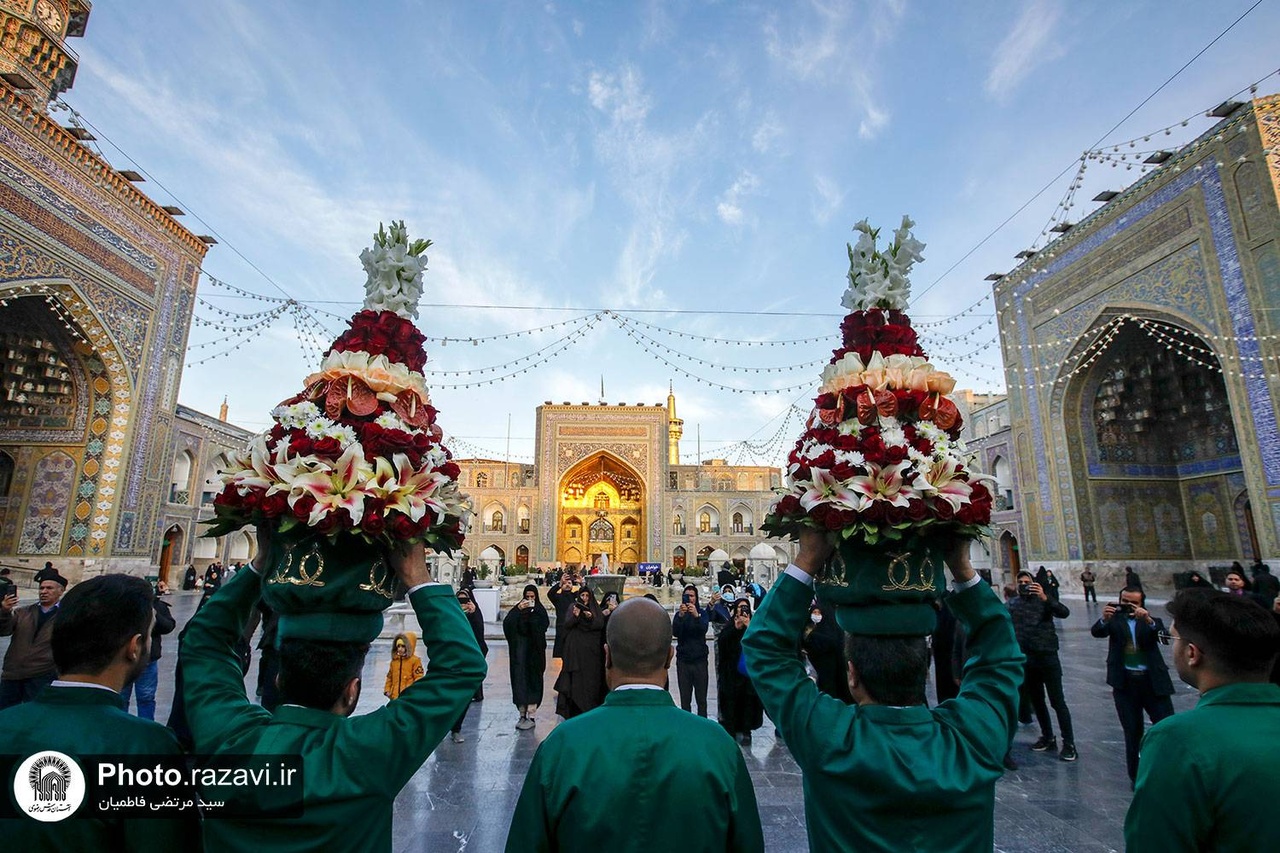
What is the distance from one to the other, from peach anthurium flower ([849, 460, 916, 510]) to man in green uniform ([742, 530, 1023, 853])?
0.51 ft

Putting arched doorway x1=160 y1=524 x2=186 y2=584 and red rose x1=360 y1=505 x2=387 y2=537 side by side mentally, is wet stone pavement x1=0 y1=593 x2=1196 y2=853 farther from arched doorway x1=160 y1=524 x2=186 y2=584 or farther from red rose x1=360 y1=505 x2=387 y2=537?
arched doorway x1=160 y1=524 x2=186 y2=584

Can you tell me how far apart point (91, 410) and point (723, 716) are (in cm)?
1512

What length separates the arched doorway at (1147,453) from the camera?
15.0 metres

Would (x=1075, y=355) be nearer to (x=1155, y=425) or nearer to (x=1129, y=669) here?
(x=1155, y=425)

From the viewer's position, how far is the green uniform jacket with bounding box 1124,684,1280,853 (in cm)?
119

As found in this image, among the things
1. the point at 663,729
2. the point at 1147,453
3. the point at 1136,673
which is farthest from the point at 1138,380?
the point at 663,729

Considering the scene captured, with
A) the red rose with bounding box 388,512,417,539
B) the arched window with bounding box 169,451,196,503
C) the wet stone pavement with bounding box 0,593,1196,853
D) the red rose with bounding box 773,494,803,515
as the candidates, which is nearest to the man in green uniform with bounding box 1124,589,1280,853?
the red rose with bounding box 773,494,803,515

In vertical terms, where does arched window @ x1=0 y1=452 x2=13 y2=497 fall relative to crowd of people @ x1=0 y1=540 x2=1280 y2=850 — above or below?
above

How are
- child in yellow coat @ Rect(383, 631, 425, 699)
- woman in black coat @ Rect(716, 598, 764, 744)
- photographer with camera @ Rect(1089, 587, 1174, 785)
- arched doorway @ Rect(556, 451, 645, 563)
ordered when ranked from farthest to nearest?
arched doorway @ Rect(556, 451, 645, 563)
woman in black coat @ Rect(716, 598, 764, 744)
child in yellow coat @ Rect(383, 631, 425, 699)
photographer with camera @ Rect(1089, 587, 1174, 785)

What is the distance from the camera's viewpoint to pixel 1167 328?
1366 cm

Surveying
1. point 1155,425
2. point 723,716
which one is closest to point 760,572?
point 1155,425

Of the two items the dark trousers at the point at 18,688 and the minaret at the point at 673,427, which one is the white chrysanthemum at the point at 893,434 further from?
the minaret at the point at 673,427

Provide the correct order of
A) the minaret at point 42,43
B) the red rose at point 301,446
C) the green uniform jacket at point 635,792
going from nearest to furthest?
the green uniform jacket at point 635,792
the red rose at point 301,446
the minaret at point 42,43

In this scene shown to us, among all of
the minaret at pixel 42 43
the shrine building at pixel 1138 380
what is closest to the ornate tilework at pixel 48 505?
the minaret at pixel 42 43
